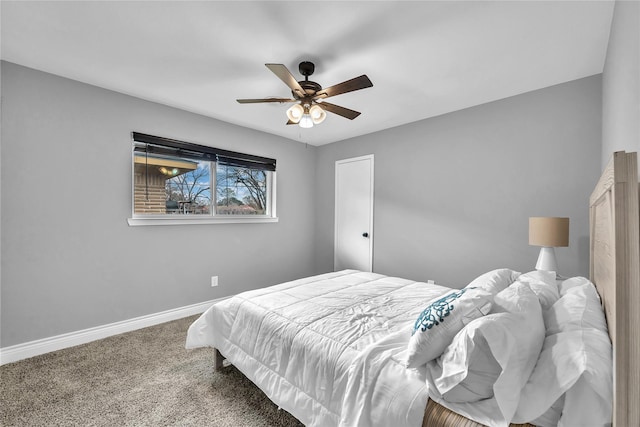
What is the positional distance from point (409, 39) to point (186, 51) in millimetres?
1633

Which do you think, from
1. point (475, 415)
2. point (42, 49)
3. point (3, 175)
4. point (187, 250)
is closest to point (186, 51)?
point (42, 49)

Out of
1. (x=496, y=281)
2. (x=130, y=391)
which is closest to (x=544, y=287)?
(x=496, y=281)

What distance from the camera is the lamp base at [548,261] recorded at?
2248mm

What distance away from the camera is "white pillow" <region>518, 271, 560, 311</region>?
1.34 meters

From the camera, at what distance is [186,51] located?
6.86 ft

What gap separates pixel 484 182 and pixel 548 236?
0.96 m

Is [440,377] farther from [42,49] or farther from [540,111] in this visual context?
[42,49]

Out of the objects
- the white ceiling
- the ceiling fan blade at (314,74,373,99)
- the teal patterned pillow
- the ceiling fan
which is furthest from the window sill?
the teal patterned pillow

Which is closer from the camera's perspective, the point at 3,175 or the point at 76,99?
the point at 3,175

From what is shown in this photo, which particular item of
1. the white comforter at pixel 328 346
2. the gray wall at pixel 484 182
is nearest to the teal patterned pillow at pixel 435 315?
the white comforter at pixel 328 346

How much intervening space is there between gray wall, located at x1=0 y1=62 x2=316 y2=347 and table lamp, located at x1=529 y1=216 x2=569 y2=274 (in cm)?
328

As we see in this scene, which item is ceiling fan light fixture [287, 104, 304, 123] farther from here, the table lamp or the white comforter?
the table lamp

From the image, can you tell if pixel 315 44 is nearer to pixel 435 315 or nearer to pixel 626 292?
pixel 435 315

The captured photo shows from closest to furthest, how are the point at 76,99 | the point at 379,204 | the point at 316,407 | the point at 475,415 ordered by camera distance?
the point at 475,415 → the point at 316,407 → the point at 76,99 → the point at 379,204
